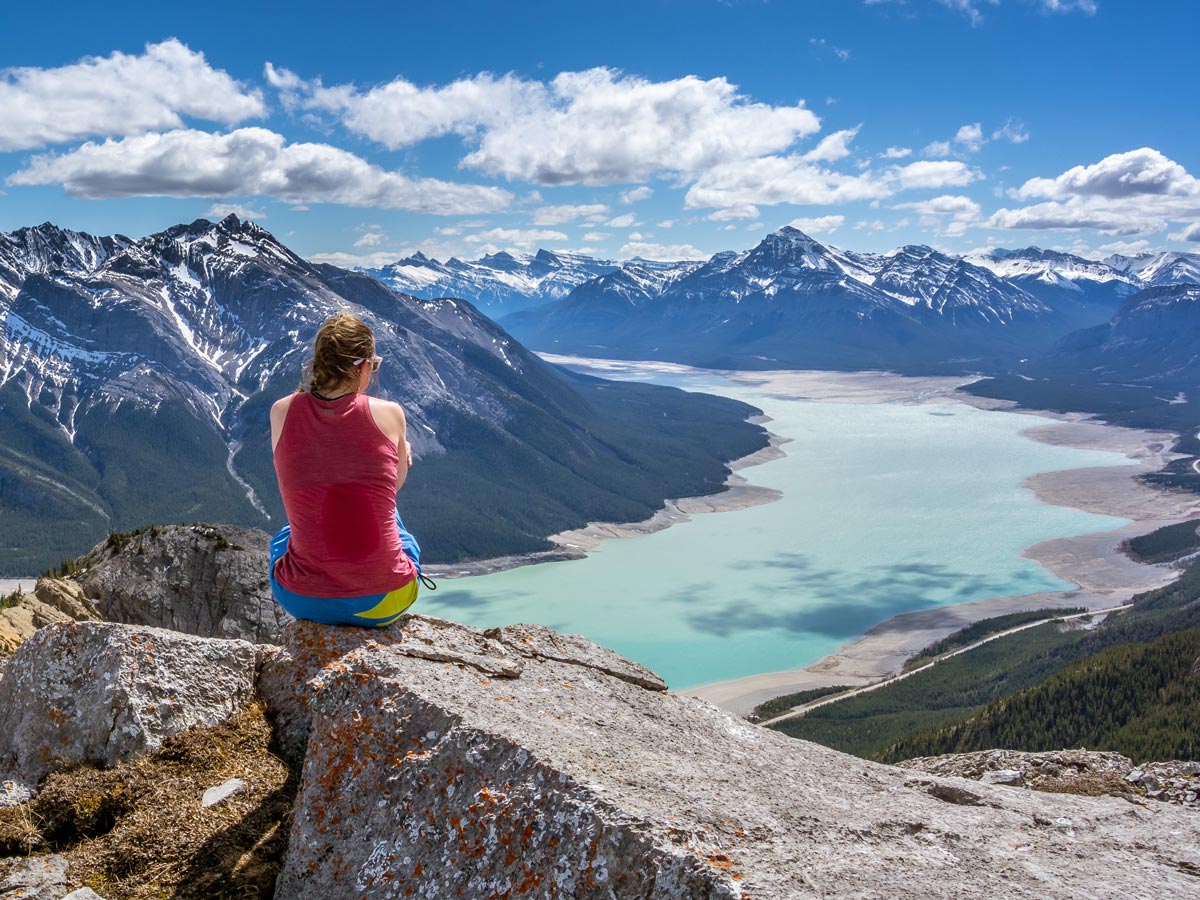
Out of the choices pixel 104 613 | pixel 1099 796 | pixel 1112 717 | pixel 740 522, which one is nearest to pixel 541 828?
pixel 1099 796

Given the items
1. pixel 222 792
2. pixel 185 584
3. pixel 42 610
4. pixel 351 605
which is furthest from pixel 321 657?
pixel 185 584

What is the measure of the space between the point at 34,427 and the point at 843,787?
762ft

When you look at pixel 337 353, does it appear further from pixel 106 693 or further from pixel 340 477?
pixel 106 693

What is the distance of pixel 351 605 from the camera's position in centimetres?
741

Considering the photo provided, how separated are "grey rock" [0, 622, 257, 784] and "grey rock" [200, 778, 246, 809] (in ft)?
2.71

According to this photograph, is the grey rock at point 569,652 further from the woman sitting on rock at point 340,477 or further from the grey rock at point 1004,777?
the grey rock at point 1004,777

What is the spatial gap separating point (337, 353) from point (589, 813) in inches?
155

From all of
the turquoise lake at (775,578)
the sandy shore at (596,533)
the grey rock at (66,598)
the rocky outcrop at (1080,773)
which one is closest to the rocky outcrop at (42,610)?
the grey rock at (66,598)

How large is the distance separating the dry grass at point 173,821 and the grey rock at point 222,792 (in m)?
0.05

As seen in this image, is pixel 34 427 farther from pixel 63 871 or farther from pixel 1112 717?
pixel 63 871

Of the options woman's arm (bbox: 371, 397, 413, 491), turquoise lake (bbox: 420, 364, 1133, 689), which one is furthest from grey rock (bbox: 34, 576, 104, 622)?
turquoise lake (bbox: 420, 364, 1133, 689)

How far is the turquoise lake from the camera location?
112125 millimetres

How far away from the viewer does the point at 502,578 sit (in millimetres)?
146750

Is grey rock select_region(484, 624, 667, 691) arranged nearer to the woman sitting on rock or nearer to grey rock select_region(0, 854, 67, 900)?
the woman sitting on rock
